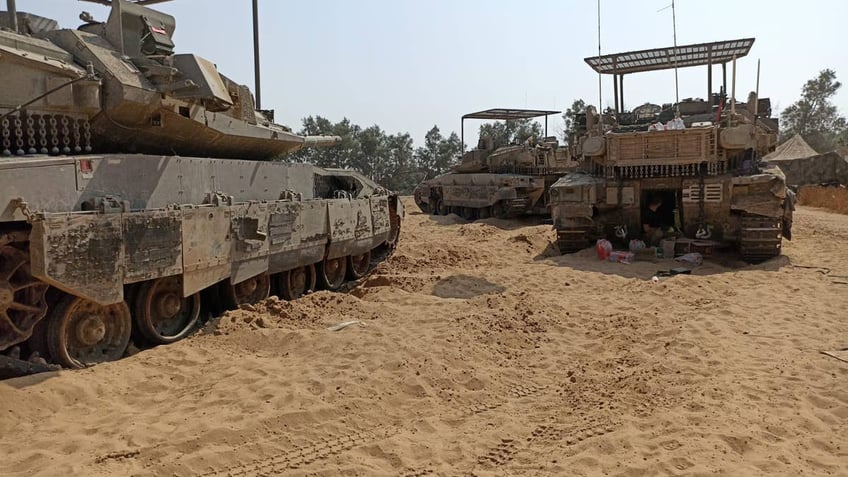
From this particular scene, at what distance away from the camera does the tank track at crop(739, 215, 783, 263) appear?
10484 millimetres

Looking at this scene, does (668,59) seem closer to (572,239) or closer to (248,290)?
(572,239)

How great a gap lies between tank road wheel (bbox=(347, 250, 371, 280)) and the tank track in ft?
19.3

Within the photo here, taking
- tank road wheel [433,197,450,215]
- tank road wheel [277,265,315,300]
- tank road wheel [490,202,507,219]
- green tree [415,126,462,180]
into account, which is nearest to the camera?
tank road wheel [277,265,315,300]

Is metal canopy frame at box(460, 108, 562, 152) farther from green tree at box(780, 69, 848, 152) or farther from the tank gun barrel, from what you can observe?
green tree at box(780, 69, 848, 152)

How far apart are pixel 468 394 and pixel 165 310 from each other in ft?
10.3

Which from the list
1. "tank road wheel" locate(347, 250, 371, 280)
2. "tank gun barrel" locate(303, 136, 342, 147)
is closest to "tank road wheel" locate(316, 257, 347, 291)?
"tank road wheel" locate(347, 250, 371, 280)

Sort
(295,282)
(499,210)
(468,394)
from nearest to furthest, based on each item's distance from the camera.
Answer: (468,394) < (295,282) < (499,210)

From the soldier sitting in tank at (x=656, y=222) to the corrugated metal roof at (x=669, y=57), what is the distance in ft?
13.3

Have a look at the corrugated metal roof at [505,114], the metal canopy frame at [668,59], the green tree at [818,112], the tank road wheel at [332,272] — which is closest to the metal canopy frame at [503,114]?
the corrugated metal roof at [505,114]

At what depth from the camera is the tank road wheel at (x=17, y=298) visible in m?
4.91

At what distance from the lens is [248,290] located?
7699 millimetres

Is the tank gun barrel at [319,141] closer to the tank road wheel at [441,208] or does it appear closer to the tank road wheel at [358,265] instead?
the tank road wheel at [358,265]

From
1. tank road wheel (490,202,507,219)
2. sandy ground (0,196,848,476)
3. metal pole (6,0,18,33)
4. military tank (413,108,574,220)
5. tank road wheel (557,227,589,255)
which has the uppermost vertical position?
metal pole (6,0,18,33)

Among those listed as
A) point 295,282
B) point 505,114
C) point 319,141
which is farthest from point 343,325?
point 505,114
